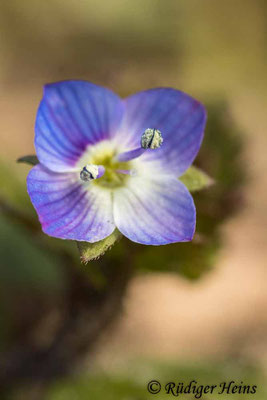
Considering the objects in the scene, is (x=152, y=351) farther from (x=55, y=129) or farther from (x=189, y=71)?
(x=189, y=71)

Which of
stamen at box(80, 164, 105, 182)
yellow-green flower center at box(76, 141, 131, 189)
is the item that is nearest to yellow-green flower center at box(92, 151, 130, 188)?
yellow-green flower center at box(76, 141, 131, 189)

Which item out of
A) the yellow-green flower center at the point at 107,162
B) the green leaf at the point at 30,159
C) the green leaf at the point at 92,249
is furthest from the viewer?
the yellow-green flower center at the point at 107,162

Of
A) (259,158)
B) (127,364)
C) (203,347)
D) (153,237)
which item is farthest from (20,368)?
(259,158)

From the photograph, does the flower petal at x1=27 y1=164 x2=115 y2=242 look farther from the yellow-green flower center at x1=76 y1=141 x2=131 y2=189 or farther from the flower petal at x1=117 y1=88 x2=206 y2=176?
the flower petal at x1=117 y1=88 x2=206 y2=176

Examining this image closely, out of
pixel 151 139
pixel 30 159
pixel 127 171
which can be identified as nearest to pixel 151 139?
pixel 151 139

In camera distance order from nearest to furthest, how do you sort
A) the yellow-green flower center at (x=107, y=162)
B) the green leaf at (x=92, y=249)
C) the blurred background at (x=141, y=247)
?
the green leaf at (x=92, y=249), the yellow-green flower center at (x=107, y=162), the blurred background at (x=141, y=247)

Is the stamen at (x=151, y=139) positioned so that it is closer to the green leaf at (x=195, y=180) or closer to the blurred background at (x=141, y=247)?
the green leaf at (x=195, y=180)

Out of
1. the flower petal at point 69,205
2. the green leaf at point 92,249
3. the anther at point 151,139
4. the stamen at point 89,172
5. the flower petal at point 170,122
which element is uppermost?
the flower petal at point 170,122

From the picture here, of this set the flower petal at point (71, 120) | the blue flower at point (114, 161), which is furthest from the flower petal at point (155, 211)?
the flower petal at point (71, 120)

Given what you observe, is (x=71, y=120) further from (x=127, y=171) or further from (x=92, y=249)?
(x=92, y=249)
